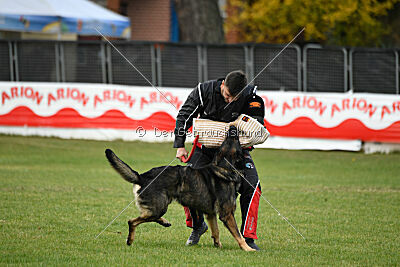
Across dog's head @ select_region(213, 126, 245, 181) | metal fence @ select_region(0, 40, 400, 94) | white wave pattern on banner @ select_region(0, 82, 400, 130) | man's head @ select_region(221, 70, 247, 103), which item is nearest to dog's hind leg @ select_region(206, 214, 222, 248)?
dog's head @ select_region(213, 126, 245, 181)

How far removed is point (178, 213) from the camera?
8.97 m

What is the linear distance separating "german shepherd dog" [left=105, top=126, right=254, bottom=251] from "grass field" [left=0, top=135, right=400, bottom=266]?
0.38 meters

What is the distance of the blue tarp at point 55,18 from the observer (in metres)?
18.8

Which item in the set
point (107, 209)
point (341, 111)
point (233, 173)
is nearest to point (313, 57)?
point (341, 111)

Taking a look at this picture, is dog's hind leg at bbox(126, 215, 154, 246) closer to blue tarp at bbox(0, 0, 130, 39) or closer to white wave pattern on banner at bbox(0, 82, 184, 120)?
white wave pattern on banner at bbox(0, 82, 184, 120)

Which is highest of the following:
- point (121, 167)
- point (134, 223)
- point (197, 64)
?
point (197, 64)

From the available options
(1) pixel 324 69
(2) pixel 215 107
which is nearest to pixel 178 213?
(2) pixel 215 107

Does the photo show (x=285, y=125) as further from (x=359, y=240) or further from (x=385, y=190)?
(x=359, y=240)

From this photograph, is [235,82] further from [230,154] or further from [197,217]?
[197,217]

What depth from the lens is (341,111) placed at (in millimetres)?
15727

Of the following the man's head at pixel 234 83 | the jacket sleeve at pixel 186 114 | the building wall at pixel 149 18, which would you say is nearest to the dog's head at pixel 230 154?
the man's head at pixel 234 83

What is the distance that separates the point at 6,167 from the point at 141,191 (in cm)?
738

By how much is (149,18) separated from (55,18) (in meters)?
10.6

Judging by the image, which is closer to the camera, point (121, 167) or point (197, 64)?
point (121, 167)
